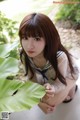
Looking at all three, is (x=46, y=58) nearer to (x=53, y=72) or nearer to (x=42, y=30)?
(x=53, y=72)

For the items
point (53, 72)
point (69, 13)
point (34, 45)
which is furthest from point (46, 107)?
point (69, 13)

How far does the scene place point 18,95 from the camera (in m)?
0.87

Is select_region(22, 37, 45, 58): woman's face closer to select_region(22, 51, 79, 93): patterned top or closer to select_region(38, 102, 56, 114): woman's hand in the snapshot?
select_region(22, 51, 79, 93): patterned top

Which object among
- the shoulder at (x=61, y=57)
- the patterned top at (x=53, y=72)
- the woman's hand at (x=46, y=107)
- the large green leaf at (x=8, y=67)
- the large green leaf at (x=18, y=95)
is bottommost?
the woman's hand at (x=46, y=107)

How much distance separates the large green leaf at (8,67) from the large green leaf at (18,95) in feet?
0.16

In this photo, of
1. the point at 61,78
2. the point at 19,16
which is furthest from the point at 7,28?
the point at 61,78

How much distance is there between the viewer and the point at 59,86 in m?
1.19

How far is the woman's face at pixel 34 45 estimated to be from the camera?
1.03 meters

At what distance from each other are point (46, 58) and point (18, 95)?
33cm

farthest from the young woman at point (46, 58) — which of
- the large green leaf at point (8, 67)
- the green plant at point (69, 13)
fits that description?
the green plant at point (69, 13)

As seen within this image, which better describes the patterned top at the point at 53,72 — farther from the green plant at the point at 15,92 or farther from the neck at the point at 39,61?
the green plant at the point at 15,92

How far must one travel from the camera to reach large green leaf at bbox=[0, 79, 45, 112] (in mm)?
816

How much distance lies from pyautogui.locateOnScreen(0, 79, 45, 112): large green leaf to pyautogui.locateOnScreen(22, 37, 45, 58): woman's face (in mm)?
209

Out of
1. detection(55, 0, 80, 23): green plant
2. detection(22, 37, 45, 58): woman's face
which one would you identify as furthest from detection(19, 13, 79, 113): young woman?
detection(55, 0, 80, 23): green plant
